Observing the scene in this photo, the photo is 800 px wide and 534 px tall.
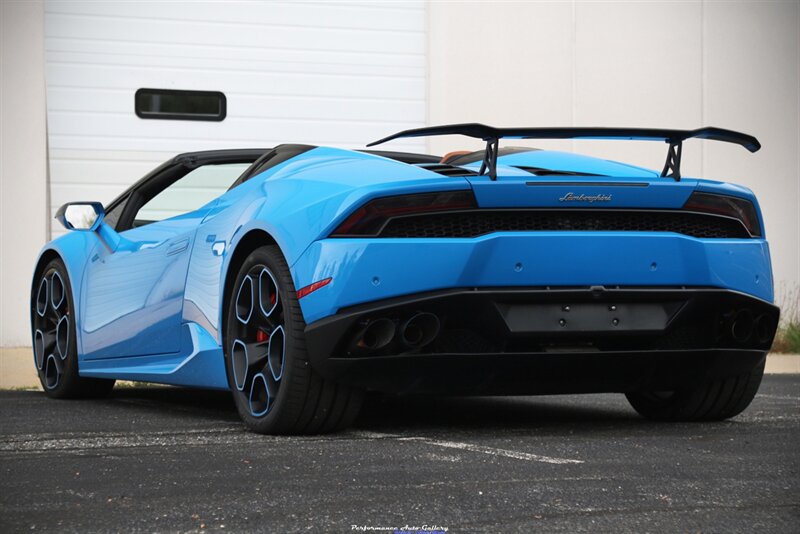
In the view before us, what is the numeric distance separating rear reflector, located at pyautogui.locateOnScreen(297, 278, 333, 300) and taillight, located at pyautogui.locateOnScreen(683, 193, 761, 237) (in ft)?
4.00

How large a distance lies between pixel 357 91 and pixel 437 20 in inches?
41.1

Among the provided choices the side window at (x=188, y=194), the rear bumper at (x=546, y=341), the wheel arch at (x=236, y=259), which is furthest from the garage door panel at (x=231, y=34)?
the rear bumper at (x=546, y=341)

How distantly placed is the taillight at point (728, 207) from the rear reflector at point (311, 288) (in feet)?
4.00

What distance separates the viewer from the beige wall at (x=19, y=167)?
10.8 metres

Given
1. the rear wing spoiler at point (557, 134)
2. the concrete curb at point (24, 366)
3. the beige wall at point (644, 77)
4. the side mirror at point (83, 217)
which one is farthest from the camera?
the beige wall at point (644, 77)

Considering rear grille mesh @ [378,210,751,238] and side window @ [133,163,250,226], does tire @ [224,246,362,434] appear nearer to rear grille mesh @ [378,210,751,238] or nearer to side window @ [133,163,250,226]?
rear grille mesh @ [378,210,751,238]

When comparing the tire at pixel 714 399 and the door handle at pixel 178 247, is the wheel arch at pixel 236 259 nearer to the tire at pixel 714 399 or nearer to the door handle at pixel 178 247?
the door handle at pixel 178 247

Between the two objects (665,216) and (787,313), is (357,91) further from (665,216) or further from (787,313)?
(665,216)

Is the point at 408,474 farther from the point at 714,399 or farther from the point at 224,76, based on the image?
the point at 224,76

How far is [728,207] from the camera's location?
171 inches

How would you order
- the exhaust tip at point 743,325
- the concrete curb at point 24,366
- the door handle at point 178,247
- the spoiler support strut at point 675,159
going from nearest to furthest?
the spoiler support strut at point 675,159 → the exhaust tip at point 743,325 → the door handle at point 178,247 → the concrete curb at point 24,366

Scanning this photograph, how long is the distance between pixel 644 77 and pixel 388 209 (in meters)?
9.22

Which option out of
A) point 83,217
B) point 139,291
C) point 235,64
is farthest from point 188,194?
point 139,291

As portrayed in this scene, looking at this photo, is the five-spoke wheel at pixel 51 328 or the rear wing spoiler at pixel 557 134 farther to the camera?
the five-spoke wheel at pixel 51 328
